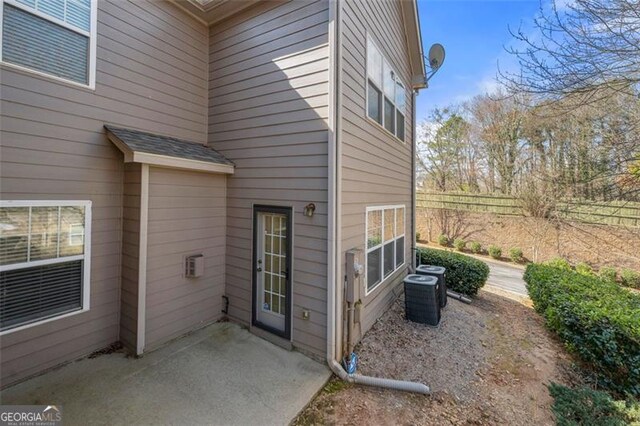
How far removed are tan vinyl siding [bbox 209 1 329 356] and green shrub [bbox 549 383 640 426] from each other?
9.32 ft

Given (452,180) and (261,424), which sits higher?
(452,180)

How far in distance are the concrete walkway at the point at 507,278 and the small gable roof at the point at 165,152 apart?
1008cm

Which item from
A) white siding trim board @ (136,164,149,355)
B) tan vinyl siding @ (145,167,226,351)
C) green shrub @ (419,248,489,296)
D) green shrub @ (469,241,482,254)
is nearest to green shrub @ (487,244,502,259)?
green shrub @ (469,241,482,254)

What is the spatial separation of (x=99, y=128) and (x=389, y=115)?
5.43 m

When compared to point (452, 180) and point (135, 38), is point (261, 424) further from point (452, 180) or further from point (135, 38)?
point (452, 180)

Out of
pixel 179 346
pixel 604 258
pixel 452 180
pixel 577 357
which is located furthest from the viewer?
pixel 452 180

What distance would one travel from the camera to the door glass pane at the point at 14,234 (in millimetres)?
3203

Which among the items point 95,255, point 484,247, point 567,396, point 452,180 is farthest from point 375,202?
point 452,180

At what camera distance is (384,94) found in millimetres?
5898

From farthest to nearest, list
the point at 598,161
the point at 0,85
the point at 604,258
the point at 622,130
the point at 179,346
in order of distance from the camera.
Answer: the point at 604,258 → the point at 598,161 → the point at 622,130 → the point at 179,346 → the point at 0,85

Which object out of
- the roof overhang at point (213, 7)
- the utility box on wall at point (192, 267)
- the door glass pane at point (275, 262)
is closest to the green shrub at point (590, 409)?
the door glass pane at point (275, 262)

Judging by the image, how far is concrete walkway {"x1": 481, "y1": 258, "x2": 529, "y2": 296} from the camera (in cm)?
987

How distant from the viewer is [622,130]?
5.52 m

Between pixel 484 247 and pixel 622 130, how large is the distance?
1139 centimetres
